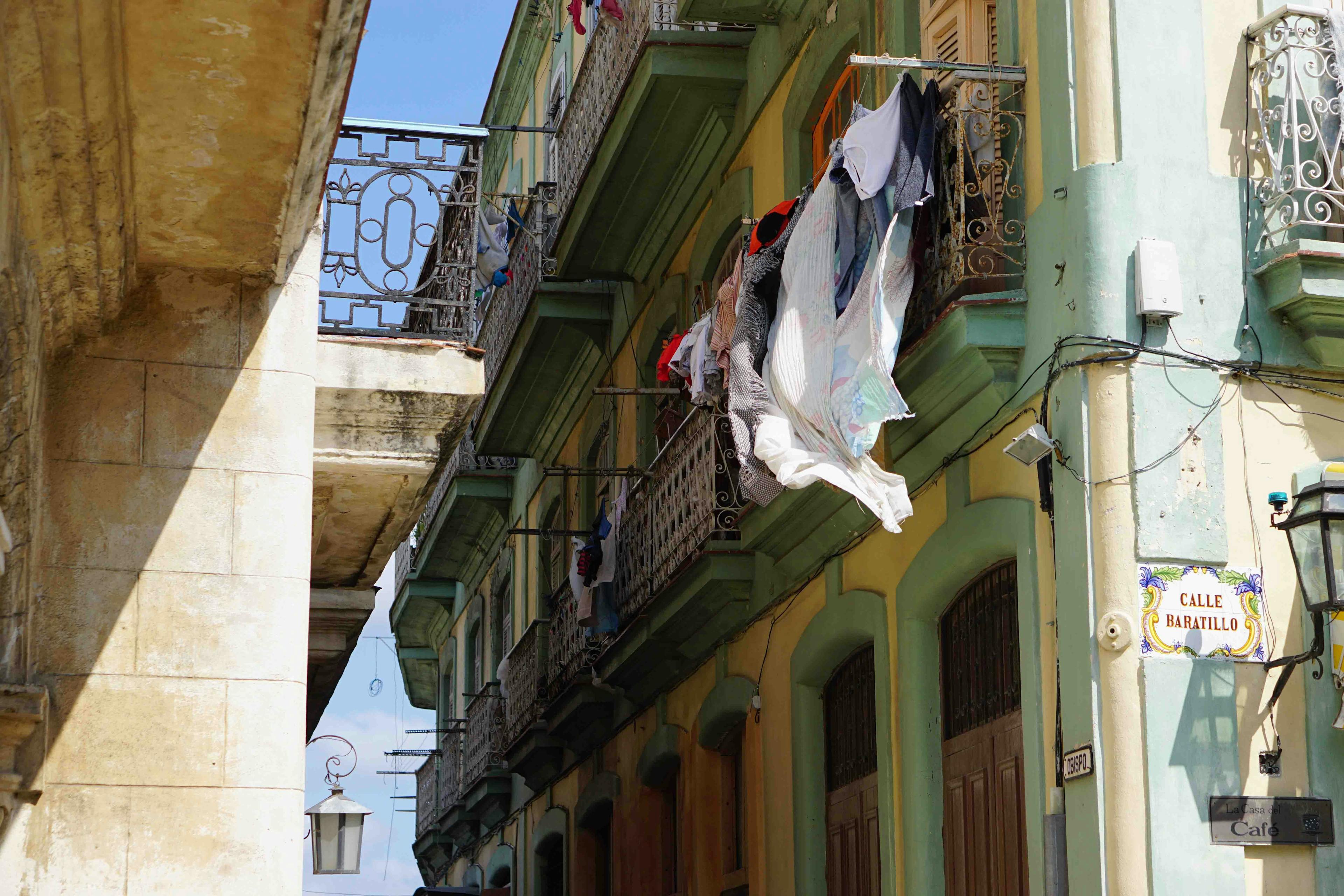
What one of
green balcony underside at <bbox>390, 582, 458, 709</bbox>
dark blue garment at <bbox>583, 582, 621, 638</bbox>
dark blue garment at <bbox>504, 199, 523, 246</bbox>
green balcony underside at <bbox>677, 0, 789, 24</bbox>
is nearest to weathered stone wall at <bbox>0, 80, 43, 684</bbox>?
green balcony underside at <bbox>677, 0, 789, 24</bbox>

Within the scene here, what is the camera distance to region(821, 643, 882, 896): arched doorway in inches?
428

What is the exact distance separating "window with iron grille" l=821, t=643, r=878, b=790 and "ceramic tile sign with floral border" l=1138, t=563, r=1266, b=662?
119 inches

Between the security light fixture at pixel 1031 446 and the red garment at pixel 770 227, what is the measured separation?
2.55m

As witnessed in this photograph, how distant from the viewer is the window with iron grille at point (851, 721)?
11.1m

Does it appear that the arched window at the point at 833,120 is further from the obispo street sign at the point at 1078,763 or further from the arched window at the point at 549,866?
the arched window at the point at 549,866

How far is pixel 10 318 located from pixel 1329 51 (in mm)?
6129

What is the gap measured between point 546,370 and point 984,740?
10.2 m

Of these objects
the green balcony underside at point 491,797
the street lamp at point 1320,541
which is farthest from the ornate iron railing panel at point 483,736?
the street lamp at point 1320,541

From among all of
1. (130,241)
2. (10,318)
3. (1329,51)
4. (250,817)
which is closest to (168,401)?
(130,241)

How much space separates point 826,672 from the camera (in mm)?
11742

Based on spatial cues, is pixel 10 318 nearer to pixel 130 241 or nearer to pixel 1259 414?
pixel 130 241

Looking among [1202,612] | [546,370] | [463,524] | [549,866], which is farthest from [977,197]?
[463,524]

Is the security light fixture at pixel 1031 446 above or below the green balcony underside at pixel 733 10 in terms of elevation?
below

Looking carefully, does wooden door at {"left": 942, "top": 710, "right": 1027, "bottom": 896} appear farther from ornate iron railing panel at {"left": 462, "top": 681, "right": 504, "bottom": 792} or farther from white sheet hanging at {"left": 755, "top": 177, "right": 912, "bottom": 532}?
ornate iron railing panel at {"left": 462, "top": 681, "right": 504, "bottom": 792}
